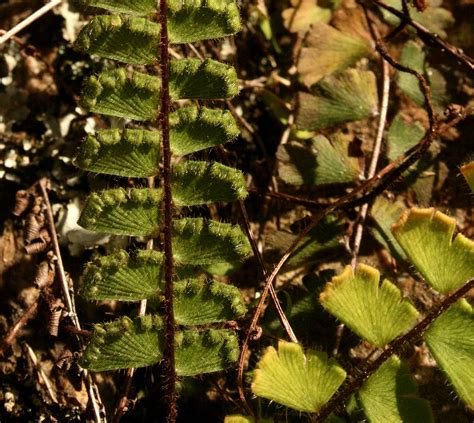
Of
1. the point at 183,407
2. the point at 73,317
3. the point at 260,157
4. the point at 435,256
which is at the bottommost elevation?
the point at 183,407

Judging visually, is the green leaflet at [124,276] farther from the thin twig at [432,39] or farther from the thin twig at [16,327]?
the thin twig at [432,39]

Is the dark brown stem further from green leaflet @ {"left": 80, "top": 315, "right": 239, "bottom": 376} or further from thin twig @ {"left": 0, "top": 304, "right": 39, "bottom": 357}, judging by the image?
thin twig @ {"left": 0, "top": 304, "right": 39, "bottom": 357}

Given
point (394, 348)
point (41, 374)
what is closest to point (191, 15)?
point (394, 348)

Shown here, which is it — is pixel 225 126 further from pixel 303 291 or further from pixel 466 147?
pixel 466 147

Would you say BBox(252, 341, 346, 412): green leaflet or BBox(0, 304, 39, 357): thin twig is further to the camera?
BBox(0, 304, 39, 357): thin twig

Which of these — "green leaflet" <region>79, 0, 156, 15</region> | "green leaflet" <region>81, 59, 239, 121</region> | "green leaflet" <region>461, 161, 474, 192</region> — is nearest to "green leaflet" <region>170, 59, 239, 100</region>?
"green leaflet" <region>81, 59, 239, 121</region>

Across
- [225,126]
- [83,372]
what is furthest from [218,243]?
[83,372]
